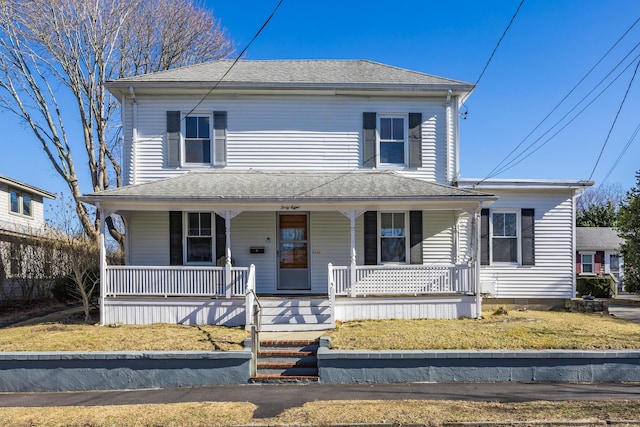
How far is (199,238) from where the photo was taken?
12531 mm

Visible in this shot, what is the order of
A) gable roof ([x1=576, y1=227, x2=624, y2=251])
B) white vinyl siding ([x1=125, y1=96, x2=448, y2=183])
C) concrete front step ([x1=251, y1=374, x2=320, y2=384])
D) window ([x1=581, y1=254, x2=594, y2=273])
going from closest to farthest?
concrete front step ([x1=251, y1=374, x2=320, y2=384]), white vinyl siding ([x1=125, y1=96, x2=448, y2=183]), gable roof ([x1=576, y1=227, x2=624, y2=251]), window ([x1=581, y1=254, x2=594, y2=273])

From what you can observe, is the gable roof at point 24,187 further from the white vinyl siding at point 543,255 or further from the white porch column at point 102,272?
the white vinyl siding at point 543,255

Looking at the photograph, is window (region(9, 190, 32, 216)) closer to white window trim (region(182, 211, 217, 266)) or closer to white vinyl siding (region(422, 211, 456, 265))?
white window trim (region(182, 211, 217, 266))

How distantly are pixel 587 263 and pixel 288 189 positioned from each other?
2461 centimetres

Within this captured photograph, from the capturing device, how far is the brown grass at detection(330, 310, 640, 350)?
8219 millimetres

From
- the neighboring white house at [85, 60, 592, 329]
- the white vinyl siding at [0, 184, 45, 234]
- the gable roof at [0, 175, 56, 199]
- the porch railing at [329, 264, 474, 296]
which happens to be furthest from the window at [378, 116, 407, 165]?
the gable roof at [0, 175, 56, 199]

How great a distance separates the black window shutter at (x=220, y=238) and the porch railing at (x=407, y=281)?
3462 millimetres

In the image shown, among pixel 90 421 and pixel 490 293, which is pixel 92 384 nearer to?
pixel 90 421

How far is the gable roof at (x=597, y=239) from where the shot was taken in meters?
27.3

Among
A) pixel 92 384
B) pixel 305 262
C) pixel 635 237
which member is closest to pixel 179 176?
pixel 305 262

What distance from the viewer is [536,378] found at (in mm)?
7613

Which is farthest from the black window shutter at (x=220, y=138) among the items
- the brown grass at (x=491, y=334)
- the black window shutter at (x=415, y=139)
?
the brown grass at (x=491, y=334)

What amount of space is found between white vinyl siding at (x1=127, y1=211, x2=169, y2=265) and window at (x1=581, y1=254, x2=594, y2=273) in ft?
Answer: 87.0

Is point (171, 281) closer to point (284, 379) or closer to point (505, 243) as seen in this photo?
point (284, 379)
